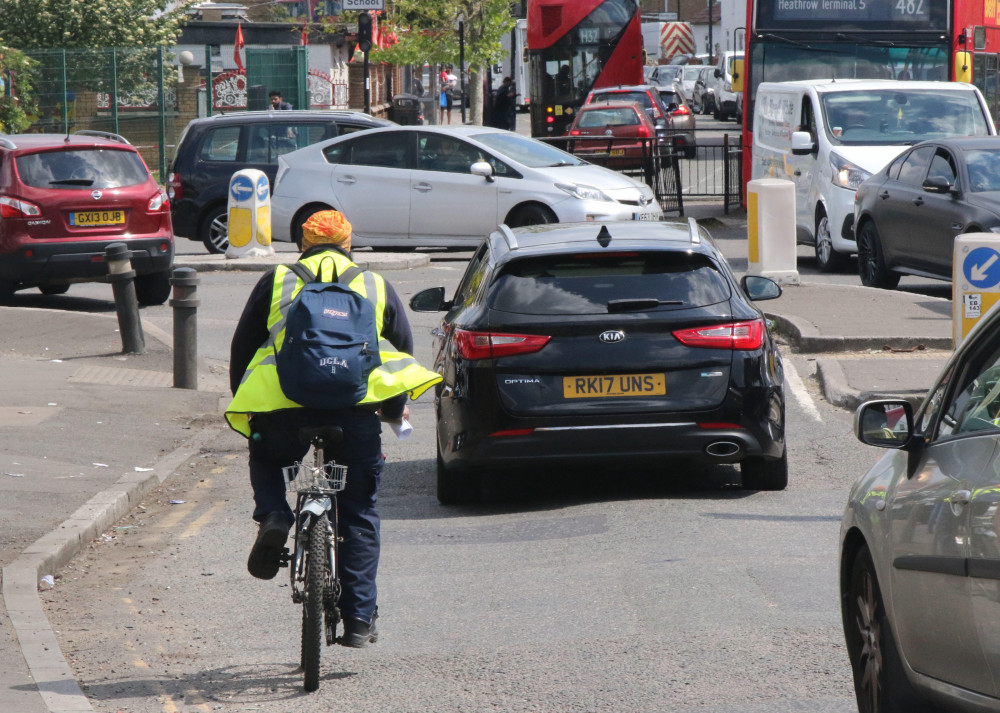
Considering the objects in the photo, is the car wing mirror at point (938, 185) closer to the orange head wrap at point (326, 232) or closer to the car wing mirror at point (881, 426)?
the orange head wrap at point (326, 232)

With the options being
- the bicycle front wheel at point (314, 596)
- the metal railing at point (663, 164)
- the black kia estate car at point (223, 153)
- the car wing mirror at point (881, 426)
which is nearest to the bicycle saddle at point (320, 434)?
the bicycle front wheel at point (314, 596)

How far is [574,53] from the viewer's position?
139ft

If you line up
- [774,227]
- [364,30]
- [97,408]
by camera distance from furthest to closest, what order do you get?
[364,30], [774,227], [97,408]

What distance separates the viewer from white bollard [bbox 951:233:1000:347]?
1045 cm

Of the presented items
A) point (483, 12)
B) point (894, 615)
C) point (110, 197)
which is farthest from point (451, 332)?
point (483, 12)

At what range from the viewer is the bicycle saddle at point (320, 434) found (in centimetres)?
540

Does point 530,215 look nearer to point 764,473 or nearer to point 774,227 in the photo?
point 774,227

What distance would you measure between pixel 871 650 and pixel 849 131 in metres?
15.3

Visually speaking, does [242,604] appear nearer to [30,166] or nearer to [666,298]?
[666,298]

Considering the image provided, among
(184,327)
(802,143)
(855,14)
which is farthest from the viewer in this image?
(855,14)

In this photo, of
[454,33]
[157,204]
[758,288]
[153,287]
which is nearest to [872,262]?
[157,204]

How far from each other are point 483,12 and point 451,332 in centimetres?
3442

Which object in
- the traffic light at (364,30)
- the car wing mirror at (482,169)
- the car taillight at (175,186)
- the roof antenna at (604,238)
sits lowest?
the car taillight at (175,186)

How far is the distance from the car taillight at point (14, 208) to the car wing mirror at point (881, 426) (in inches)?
492
